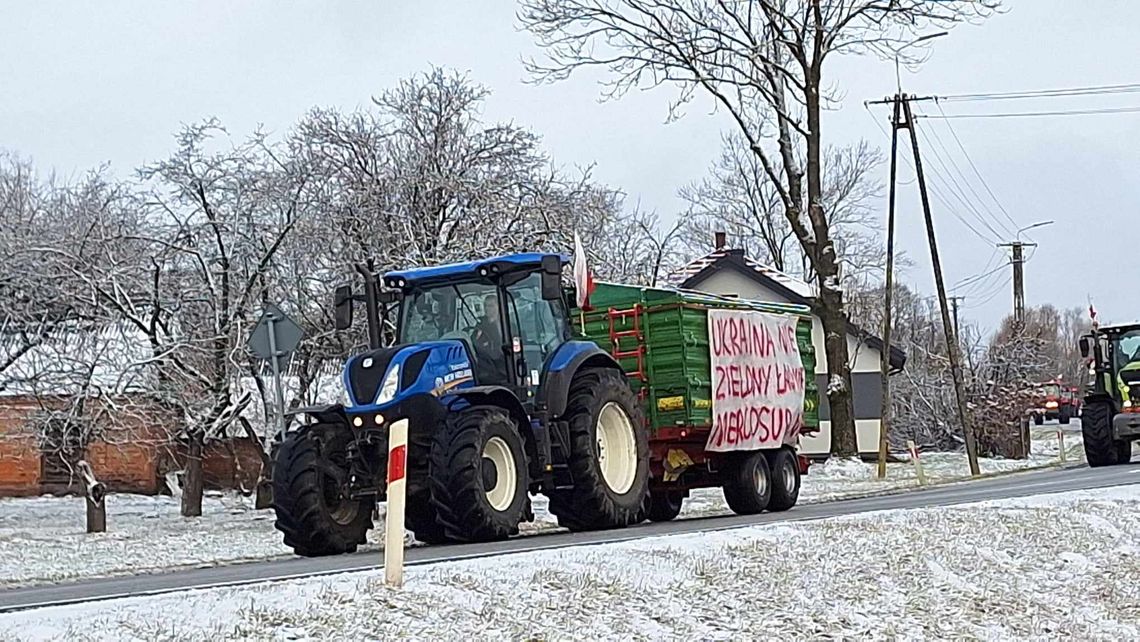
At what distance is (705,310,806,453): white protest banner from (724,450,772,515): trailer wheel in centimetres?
21

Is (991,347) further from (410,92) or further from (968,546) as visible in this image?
(968,546)

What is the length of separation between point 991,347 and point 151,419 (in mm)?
38416

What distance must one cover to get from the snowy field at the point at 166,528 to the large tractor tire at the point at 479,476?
6.31 ft

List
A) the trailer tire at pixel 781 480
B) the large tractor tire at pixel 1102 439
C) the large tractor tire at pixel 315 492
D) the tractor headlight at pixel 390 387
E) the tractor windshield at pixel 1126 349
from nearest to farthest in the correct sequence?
the large tractor tire at pixel 315 492 → the tractor headlight at pixel 390 387 → the trailer tire at pixel 781 480 → the large tractor tire at pixel 1102 439 → the tractor windshield at pixel 1126 349

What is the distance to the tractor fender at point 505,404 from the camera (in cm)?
1384

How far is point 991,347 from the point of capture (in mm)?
57094

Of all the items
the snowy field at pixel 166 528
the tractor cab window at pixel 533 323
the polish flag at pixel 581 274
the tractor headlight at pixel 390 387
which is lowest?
the snowy field at pixel 166 528

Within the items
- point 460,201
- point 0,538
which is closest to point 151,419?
point 0,538

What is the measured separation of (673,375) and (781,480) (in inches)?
114

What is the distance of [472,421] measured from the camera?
1338cm

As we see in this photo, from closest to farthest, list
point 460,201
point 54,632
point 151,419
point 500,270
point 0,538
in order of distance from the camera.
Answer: point 54,632 → point 500,270 → point 0,538 → point 151,419 → point 460,201

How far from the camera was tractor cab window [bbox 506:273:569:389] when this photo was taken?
14875 millimetres

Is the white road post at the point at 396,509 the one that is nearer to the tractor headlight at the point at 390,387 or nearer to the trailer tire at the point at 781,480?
the tractor headlight at the point at 390,387

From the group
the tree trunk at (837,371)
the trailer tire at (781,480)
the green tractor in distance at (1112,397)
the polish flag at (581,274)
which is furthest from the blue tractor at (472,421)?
the tree trunk at (837,371)
